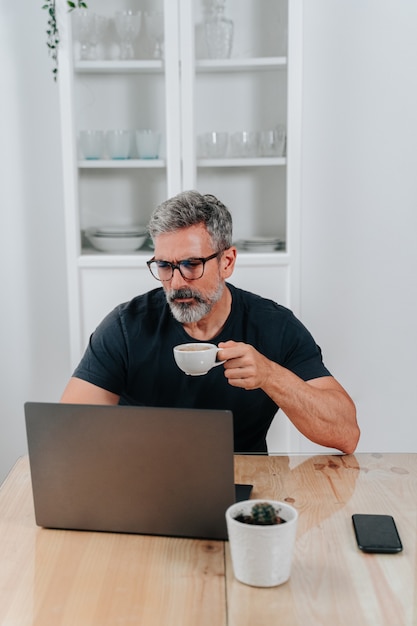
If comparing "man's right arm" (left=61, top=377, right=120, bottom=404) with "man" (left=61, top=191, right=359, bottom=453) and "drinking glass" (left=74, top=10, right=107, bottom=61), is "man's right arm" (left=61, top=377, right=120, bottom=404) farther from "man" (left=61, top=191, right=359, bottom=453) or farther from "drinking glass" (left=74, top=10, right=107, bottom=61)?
"drinking glass" (left=74, top=10, right=107, bottom=61)

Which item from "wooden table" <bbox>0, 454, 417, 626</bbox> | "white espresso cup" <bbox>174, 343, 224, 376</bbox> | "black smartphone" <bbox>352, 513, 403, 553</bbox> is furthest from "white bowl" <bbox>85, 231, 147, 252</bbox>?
"black smartphone" <bbox>352, 513, 403, 553</bbox>

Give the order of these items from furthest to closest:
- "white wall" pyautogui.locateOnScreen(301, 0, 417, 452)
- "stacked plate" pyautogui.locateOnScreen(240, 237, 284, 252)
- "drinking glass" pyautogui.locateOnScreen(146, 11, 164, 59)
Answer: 1. "white wall" pyautogui.locateOnScreen(301, 0, 417, 452)
2. "stacked plate" pyautogui.locateOnScreen(240, 237, 284, 252)
3. "drinking glass" pyautogui.locateOnScreen(146, 11, 164, 59)

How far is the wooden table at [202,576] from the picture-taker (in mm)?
1042

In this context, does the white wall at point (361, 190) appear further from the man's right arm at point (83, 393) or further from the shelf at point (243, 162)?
the man's right arm at point (83, 393)

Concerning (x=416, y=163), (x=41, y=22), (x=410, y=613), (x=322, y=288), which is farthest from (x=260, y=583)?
(x=41, y=22)

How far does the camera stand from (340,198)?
3023mm

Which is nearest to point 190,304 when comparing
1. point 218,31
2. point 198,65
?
point 198,65

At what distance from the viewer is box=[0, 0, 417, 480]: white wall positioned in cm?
296

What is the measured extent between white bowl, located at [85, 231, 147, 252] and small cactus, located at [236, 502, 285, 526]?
1773 millimetres

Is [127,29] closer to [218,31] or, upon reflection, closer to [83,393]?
[218,31]

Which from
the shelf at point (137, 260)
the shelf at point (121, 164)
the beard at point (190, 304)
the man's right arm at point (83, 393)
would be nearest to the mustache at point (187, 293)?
the beard at point (190, 304)

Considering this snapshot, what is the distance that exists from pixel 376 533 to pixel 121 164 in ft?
6.17

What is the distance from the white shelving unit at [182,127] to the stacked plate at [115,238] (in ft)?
0.09

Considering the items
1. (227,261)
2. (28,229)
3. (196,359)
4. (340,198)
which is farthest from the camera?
(28,229)
